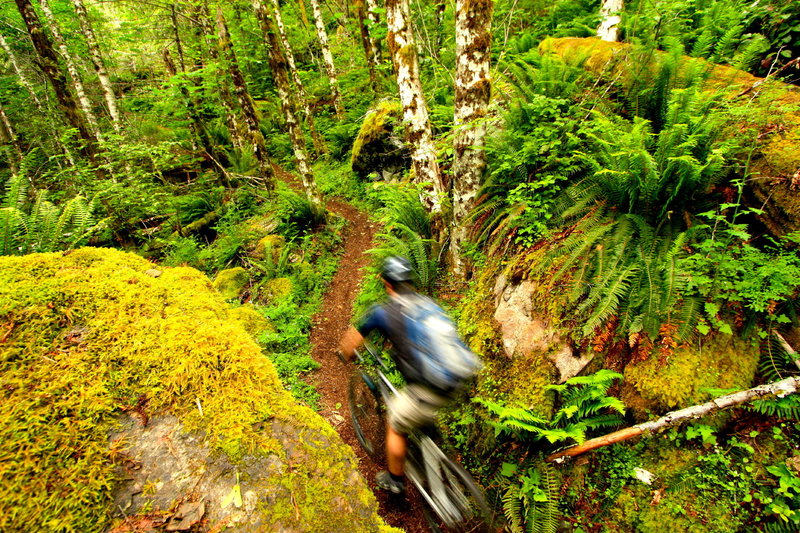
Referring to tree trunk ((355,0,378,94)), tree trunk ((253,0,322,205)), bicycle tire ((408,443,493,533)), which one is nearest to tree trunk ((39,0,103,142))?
tree trunk ((253,0,322,205))

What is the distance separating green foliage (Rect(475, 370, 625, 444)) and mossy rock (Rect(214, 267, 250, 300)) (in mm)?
6134

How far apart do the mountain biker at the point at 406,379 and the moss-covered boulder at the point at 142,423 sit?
1.25 meters

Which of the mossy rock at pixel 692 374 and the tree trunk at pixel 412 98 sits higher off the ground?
the tree trunk at pixel 412 98

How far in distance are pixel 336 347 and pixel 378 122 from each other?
7675 millimetres

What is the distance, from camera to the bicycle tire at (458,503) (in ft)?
10.5

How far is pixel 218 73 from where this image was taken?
1066 cm

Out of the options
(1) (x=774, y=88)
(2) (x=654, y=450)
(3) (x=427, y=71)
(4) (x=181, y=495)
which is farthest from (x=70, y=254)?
(3) (x=427, y=71)

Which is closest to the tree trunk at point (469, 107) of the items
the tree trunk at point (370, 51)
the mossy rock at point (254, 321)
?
the mossy rock at point (254, 321)

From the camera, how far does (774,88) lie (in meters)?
3.64

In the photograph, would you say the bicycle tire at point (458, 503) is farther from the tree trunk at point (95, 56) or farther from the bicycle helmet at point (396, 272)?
the tree trunk at point (95, 56)

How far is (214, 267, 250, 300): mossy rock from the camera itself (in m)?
7.43

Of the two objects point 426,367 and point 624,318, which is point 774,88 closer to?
point 624,318

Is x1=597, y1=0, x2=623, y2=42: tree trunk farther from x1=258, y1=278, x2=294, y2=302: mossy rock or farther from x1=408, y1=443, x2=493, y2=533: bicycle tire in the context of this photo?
x1=258, y1=278, x2=294, y2=302: mossy rock

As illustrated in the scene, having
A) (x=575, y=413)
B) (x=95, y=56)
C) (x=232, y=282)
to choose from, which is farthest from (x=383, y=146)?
(x=575, y=413)
